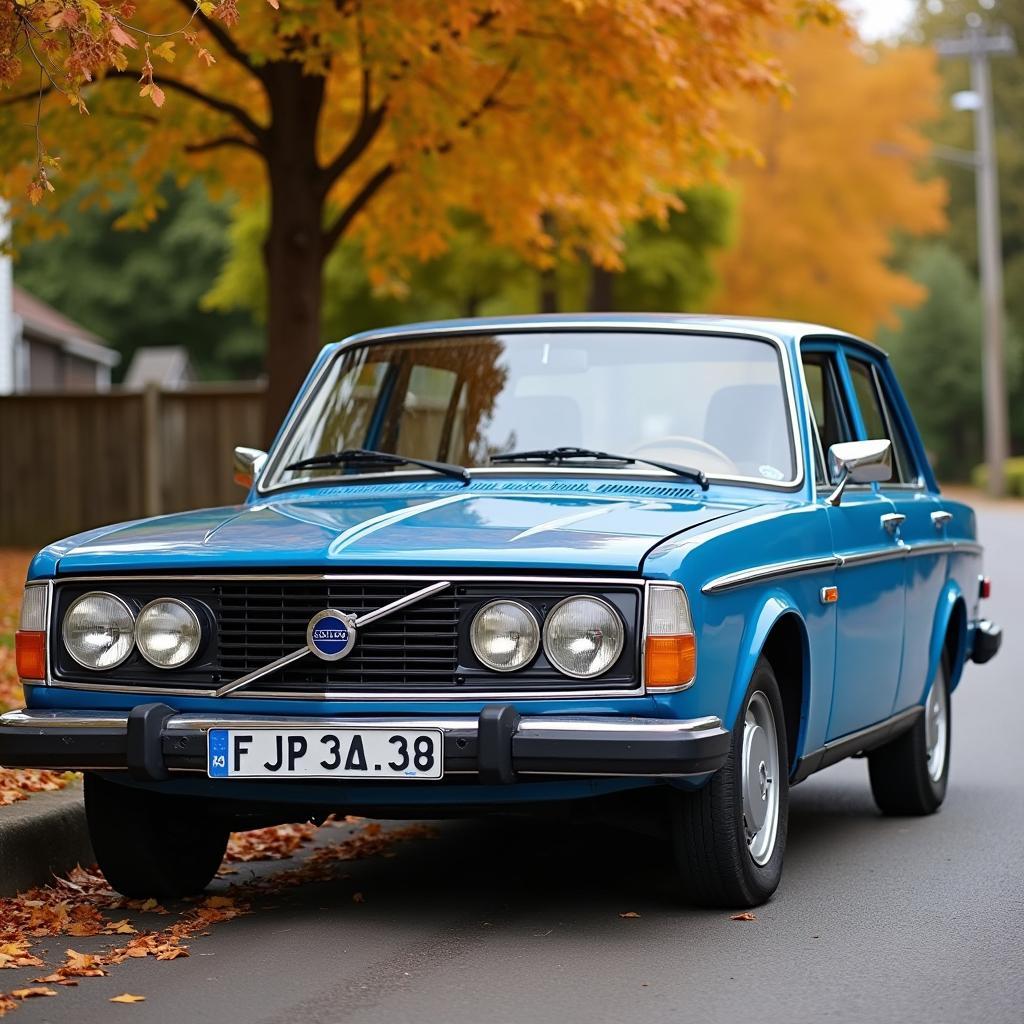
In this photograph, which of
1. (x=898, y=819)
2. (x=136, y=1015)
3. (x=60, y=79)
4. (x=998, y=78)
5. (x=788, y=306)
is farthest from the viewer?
(x=998, y=78)

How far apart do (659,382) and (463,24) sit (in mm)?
5891

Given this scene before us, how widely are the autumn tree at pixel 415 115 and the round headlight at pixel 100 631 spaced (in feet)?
20.7

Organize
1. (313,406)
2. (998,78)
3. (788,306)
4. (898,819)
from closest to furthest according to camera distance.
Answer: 1. (313,406)
2. (898,819)
3. (788,306)
4. (998,78)

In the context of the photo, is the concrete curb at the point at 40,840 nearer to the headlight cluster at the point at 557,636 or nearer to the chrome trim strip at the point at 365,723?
the chrome trim strip at the point at 365,723

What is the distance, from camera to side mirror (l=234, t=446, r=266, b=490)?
7.18 m

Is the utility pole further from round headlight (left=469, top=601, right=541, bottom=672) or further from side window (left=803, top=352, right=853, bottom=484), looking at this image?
round headlight (left=469, top=601, right=541, bottom=672)

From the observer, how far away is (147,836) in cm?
595

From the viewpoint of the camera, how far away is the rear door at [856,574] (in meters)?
6.61

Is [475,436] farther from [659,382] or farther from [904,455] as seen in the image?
[904,455]

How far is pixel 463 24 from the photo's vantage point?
1209 centimetres

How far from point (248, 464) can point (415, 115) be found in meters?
7.19

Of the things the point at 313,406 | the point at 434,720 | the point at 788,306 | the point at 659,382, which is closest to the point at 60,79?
the point at 313,406

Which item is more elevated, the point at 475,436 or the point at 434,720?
the point at 475,436

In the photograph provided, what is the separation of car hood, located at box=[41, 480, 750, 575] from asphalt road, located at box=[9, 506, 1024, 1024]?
3.36ft
